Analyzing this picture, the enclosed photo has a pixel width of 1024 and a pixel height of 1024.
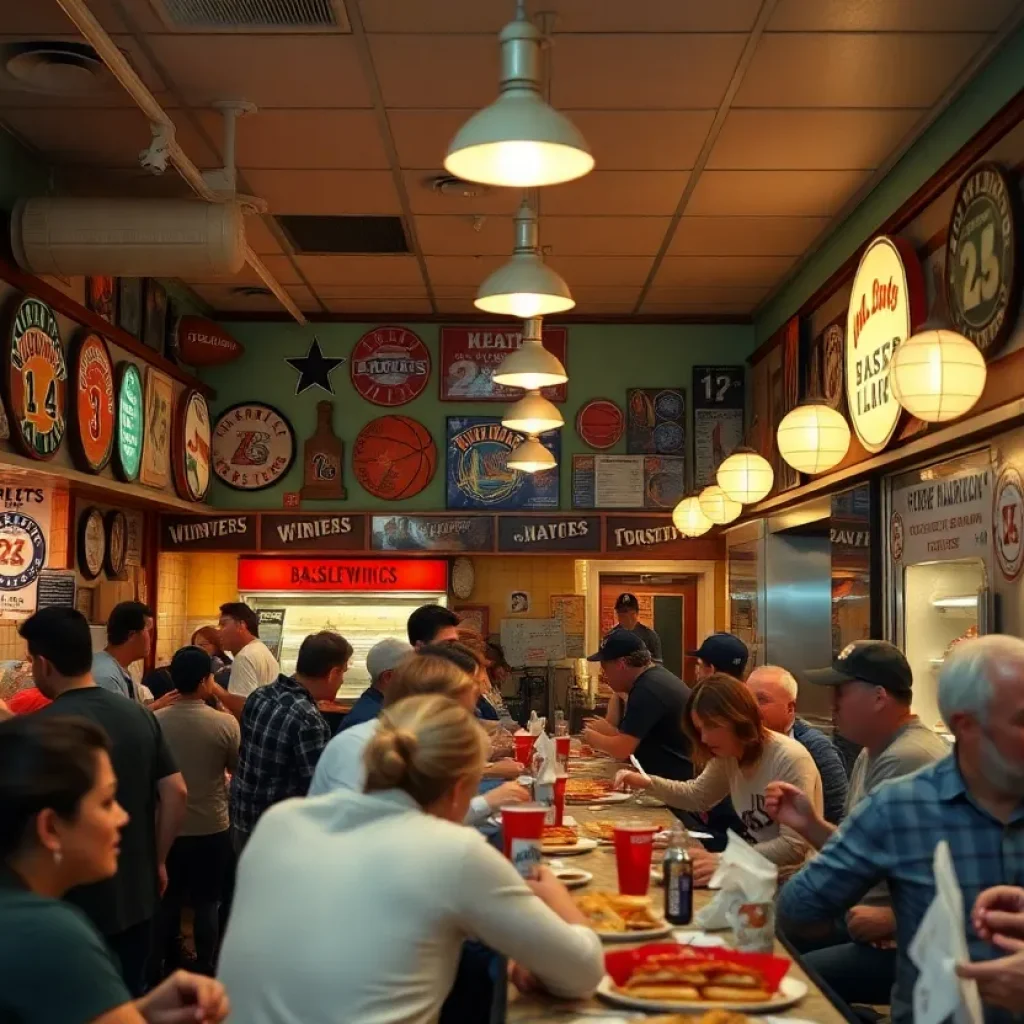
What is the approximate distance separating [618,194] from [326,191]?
5.46ft

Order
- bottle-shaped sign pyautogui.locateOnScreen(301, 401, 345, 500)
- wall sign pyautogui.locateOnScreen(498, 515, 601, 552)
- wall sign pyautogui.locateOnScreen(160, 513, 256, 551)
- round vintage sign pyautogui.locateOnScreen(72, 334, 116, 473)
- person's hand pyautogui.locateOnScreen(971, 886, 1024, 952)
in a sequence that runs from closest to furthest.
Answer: person's hand pyautogui.locateOnScreen(971, 886, 1024, 952) < round vintage sign pyautogui.locateOnScreen(72, 334, 116, 473) < wall sign pyautogui.locateOnScreen(160, 513, 256, 551) < wall sign pyautogui.locateOnScreen(498, 515, 601, 552) < bottle-shaped sign pyautogui.locateOnScreen(301, 401, 345, 500)

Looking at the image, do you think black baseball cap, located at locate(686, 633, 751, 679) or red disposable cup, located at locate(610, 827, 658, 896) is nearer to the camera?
red disposable cup, located at locate(610, 827, 658, 896)

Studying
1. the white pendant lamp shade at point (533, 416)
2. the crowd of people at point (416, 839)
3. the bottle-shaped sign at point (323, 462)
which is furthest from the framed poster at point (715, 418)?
the crowd of people at point (416, 839)

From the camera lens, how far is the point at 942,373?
5191mm

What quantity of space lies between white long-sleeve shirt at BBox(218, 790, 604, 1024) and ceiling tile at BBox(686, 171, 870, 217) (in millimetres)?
5519

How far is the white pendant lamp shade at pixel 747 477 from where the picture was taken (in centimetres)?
843

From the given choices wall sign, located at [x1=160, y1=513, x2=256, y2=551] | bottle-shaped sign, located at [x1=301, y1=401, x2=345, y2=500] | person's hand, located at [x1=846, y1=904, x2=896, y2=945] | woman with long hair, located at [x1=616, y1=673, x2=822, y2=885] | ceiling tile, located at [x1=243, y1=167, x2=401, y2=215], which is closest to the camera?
person's hand, located at [x1=846, y1=904, x2=896, y2=945]

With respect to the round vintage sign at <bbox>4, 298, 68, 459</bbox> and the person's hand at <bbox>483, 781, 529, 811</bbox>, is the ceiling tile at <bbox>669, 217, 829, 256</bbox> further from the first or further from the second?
the person's hand at <bbox>483, 781, 529, 811</bbox>

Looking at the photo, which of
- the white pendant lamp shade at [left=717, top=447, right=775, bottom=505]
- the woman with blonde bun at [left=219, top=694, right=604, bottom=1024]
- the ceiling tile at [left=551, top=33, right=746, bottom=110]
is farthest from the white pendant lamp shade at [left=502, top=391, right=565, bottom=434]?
the woman with blonde bun at [left=219, top=694, right=604, bottom=1024]

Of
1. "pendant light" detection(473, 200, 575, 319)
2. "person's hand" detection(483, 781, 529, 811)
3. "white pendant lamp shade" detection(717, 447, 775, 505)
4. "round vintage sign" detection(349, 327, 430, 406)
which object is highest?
"round vintage sign" detection(349, 327, 430, 406)

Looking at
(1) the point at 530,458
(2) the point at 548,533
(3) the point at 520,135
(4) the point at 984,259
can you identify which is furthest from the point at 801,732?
(2) the point at 548,533

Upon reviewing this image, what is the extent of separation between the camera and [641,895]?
345 cm

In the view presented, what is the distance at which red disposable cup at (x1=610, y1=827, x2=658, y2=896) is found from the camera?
3406mm

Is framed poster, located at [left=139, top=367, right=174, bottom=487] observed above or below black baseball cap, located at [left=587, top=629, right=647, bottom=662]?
above
